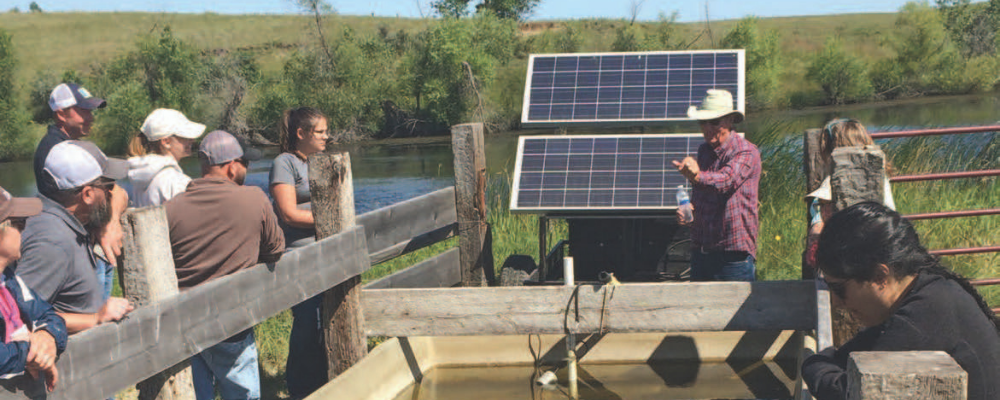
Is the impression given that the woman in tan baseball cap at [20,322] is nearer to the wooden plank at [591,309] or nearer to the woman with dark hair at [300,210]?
the woman with dark hair at [300,210]

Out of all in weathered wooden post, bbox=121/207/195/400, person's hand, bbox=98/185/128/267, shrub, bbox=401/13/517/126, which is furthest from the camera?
shrub, bbox=401/13/517/126

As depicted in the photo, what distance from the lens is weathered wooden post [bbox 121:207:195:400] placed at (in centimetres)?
448

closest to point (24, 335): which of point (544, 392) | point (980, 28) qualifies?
point (544, 392)

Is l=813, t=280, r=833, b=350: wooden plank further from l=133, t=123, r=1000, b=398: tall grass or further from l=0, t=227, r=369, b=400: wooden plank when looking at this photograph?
l=133, t=123, r=1000, b=398: tall grass

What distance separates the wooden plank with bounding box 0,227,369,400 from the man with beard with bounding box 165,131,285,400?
0.48ft

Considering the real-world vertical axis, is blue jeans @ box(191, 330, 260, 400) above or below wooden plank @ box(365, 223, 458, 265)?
below

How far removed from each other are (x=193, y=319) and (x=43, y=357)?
120cm

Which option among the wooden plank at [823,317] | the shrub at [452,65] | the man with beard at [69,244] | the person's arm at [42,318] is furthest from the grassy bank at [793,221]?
the shrub at [452,65]

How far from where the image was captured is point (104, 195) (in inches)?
199

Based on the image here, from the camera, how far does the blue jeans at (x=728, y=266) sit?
Result: 6.96 m

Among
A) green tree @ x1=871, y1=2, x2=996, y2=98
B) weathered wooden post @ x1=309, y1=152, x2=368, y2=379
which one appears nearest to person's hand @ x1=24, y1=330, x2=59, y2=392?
weathered wooden post @ x1=309, y1=152, x2=368, y2=379

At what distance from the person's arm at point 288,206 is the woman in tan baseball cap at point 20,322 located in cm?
253

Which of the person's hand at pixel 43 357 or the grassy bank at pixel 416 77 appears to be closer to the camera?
the person's hand at pixel 43 357

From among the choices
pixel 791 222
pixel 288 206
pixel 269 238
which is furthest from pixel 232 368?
pixel 791 222
